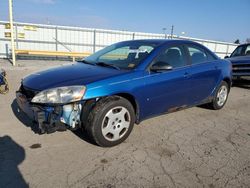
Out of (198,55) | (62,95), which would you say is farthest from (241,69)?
(62,95)

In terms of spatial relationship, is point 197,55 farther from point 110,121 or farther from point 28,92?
point 28,92

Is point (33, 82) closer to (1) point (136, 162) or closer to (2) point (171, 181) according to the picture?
(1) point (136, 162)

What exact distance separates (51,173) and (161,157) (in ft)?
4.79

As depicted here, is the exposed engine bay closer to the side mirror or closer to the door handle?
the side mirror

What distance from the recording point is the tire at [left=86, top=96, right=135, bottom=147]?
3.17 m

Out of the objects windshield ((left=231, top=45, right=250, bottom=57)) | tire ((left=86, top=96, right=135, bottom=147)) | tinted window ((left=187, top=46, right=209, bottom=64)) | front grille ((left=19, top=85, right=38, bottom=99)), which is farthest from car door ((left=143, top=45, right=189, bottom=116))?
windshield ((left=231, top=45, right=250, bottom=57))

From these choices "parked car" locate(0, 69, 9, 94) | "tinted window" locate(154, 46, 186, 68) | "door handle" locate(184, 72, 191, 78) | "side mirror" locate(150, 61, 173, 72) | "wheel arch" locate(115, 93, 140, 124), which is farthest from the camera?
"parked car" locate(0, 69, 9, 94)

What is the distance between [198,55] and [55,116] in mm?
3211

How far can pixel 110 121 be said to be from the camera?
3.34 m

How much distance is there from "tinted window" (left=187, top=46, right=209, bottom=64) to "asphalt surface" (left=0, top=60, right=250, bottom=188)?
1.30 meters

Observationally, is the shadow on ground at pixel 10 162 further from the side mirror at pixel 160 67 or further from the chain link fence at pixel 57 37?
the chain link fence at pixel 57 37

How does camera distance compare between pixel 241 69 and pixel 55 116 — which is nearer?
pixel 55 116

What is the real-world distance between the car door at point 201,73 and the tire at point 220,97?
0.33 m

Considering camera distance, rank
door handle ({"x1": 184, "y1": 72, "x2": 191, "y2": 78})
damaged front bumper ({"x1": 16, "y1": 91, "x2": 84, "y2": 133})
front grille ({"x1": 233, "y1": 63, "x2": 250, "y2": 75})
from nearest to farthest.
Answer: damaged front bumper ({"x1": 16, "y1": 91, "x2": 84, "y2": 133}) < door handle ({"x1": 184, "y1": 72, "x2": 191, "y2": 78}) < front grille ({"x1": 233, "y1": 63, "x2": 250, "y2": 75})
